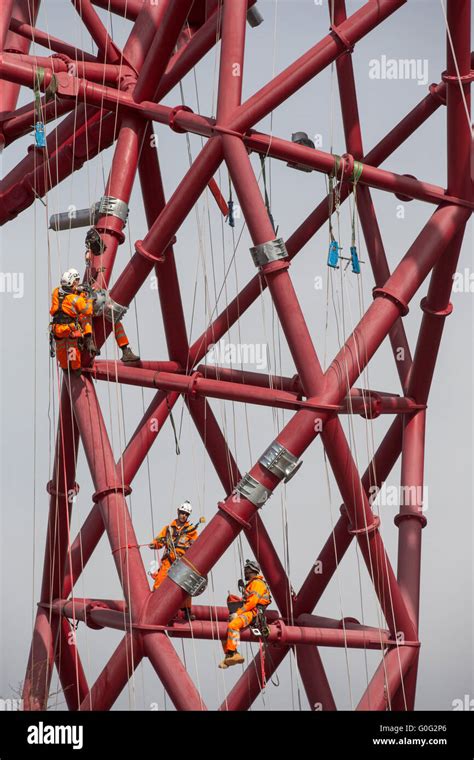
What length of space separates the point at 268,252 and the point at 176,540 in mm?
4538

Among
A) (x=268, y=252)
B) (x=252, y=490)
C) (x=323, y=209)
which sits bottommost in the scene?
(x=252, y=490)

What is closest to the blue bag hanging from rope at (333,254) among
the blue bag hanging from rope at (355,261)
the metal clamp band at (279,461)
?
the blue bag hanging from rope at (355,261)

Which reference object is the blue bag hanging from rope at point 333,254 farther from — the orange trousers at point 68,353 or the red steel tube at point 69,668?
the red steel tube at point 69,668

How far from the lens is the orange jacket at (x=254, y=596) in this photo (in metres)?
23.9

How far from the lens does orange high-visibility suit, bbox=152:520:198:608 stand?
2516 centimetres

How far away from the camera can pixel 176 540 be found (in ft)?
82.7

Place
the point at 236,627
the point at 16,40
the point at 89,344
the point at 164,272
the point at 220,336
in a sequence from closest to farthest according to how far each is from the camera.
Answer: the point at 236,627 → the point at 89,344 → the point at 164,272 → the point at 220,336 → the point at 16,40

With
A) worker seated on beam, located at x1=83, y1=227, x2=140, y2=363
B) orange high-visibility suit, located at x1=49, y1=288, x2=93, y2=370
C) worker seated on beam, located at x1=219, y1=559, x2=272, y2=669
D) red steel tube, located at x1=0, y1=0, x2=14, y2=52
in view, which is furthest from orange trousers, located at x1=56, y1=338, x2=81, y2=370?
red steel tube, located at x1=0, y1=0, x2=14, y2=52

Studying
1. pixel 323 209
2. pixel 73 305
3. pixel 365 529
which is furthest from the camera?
pixel 323 209

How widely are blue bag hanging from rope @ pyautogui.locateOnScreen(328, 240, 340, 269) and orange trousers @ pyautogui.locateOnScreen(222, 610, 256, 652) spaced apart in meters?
5.07

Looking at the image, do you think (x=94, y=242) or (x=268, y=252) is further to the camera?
(x=94, y=242)

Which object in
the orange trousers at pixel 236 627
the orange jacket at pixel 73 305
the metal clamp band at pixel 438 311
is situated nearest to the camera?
the orange trousers at pixel 236 627

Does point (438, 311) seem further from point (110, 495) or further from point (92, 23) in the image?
point (92, 23)

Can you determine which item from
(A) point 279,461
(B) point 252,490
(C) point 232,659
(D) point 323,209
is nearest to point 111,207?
(A) point 279,461
